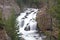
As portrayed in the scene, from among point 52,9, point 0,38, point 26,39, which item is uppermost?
point 52,9

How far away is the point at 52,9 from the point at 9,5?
95.9 ft

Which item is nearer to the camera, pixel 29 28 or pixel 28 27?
pixel 29 28

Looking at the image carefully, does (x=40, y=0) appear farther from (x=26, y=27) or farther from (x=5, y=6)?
(x=26, y=27)

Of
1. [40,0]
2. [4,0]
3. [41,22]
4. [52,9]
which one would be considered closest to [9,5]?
[4,0]

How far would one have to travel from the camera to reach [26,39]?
127 ft

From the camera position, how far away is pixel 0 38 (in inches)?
851

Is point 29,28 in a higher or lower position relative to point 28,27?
lower

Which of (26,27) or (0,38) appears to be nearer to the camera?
(0,38)

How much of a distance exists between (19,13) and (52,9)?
2880 centimetres

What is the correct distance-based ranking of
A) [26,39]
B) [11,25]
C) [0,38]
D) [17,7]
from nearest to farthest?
1. [0,38]
2. [11,25]
3. [26,39]
4. [17,7]

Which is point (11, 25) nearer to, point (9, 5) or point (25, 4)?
point (9, 5)

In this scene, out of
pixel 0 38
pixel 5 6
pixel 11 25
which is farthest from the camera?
pixel 5 6

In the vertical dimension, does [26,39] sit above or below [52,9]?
below

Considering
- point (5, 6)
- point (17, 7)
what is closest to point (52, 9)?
point (5, 6)
